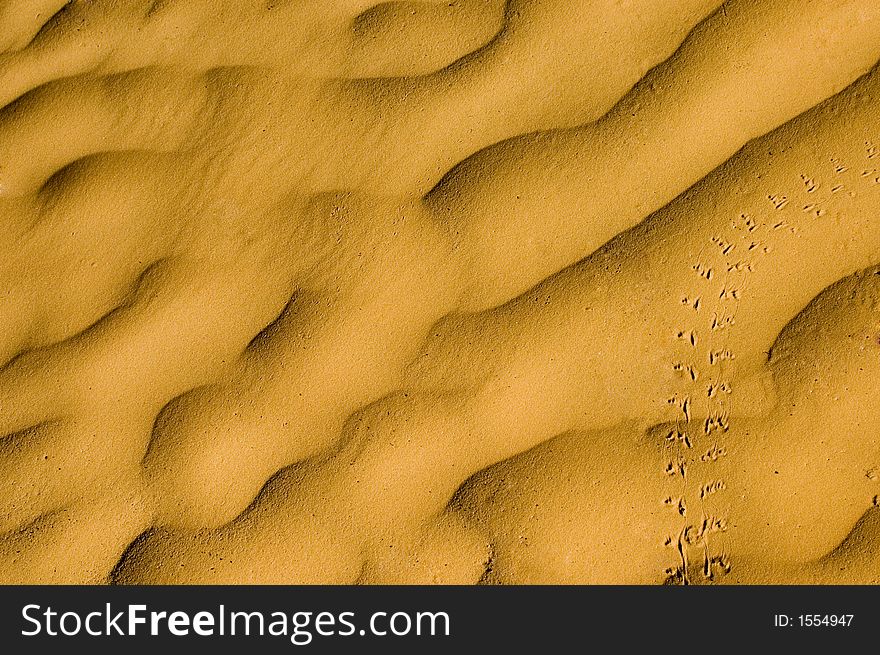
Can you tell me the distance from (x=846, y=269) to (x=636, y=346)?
36cm

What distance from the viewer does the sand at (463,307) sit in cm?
118

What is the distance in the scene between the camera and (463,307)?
126cm

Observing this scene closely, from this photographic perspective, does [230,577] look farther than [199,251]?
No

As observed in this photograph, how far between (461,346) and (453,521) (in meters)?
0.28

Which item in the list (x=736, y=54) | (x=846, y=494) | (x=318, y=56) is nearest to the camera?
(x=846, y=494)

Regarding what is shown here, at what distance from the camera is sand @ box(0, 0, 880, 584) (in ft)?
3.88

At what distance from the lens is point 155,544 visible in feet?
4.00

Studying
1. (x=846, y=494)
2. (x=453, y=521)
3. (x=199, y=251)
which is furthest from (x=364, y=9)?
(x=846, y=494)

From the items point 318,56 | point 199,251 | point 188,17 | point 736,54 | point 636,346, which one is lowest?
point 636,346

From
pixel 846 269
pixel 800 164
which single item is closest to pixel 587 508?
pixel 846 269

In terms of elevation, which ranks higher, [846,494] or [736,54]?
[736,54]

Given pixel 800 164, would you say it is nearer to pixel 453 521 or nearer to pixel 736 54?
pixel 736 54

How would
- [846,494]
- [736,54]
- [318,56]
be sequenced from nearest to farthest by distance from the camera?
1. [846,494]
2. [736,54]
3. [318,56]

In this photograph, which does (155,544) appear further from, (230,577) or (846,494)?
(846,494)
